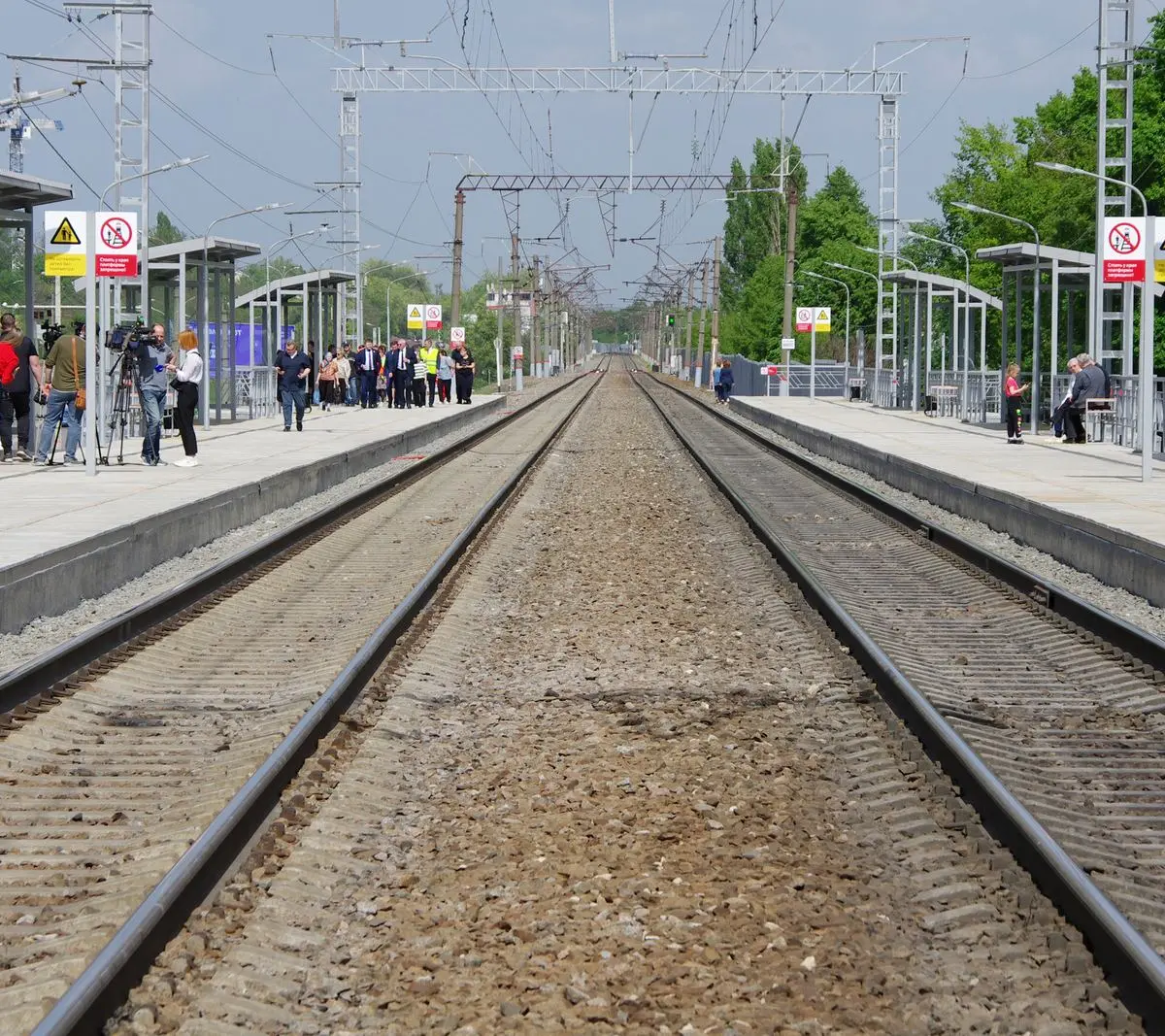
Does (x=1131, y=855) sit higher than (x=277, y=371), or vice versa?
(x=277, y=371)

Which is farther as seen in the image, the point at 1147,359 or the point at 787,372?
the point at 787,372

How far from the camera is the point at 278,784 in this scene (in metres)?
7.24

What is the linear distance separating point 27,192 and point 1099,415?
1907cm

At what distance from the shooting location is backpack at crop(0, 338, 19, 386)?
77.6ft

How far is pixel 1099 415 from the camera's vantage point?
33.2m

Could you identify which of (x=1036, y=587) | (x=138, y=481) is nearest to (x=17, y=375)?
(x=138, y=481)

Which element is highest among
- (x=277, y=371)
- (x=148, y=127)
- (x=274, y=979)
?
(x=148, y=127)

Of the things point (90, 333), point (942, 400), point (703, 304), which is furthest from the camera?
point (703, 304)

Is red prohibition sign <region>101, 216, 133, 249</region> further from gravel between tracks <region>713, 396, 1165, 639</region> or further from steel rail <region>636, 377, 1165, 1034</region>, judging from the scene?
steel rail <region>636, 377, 1165, 1034</region>

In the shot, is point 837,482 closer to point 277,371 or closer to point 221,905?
point 277,371

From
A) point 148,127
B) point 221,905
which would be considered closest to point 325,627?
point 221,905

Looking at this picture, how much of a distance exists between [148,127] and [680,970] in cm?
2882

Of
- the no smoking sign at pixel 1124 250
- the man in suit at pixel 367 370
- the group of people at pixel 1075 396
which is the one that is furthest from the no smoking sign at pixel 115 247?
the man in suit at pixel 367 370

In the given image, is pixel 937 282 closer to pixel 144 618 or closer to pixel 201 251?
pixel 201 251
